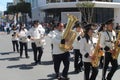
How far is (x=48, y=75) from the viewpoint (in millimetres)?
12594

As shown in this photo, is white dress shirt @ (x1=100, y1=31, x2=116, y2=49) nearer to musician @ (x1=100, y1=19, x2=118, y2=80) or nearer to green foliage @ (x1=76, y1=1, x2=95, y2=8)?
musician @ (x1=100, y1=19, x2=118, y2=80)

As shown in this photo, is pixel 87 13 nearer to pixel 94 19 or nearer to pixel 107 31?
pixel 94 19

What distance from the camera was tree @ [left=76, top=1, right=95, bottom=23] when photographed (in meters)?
55.8

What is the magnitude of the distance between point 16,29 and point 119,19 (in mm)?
44453

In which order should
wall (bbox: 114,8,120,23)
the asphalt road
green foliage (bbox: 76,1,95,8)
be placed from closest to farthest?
the asphalt road, green foliage (bbox: 76,1,95,8), wall (bbox: 114,8,120,23)

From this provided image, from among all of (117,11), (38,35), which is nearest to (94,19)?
(117,11)

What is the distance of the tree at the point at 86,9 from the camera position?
55787 millimetres

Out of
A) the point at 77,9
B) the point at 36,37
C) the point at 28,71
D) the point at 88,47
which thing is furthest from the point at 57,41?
the point at 77,9

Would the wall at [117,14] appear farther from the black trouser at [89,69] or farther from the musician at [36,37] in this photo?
the black trouser at [89,69]

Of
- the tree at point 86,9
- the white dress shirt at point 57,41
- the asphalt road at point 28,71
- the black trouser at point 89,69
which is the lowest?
the tree at point 86,9

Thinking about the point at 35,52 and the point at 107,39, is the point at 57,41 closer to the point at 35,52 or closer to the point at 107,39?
the point at 107,39

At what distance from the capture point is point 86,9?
56.7 m

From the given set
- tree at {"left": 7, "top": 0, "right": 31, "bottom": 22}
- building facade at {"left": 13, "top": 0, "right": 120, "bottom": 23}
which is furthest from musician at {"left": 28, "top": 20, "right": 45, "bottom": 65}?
tree at {"left": 7, "top": 0, "right": 31, "bottom": 22}

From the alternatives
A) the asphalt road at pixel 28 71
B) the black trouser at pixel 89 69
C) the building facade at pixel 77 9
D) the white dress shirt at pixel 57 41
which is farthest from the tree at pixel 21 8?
the black trouser at pixel 89 69
